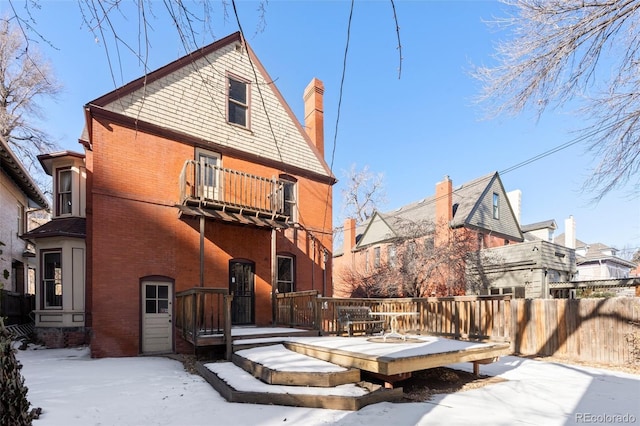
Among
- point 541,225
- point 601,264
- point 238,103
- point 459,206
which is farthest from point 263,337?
point 601,264

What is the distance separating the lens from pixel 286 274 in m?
13.3

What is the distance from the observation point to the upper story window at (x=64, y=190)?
12.2 m

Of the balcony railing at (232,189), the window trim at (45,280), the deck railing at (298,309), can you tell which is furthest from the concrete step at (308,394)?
the window trim at (45,280)

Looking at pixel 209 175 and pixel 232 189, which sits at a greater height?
pixel 209 175

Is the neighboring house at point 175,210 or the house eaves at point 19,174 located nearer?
the neighboring house at point 175,210

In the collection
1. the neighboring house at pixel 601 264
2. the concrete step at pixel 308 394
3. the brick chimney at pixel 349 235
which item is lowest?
the neighboring house at pixel 601 264

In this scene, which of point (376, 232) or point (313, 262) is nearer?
point (313, 262)

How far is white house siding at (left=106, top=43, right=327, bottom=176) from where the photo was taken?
1074 cm

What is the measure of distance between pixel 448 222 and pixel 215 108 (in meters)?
13.8

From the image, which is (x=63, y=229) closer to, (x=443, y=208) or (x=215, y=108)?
(x=215, y=108)

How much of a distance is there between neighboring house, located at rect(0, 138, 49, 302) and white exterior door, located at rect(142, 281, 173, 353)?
638cm

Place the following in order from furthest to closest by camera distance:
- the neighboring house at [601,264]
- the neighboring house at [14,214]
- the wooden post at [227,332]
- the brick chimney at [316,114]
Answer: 1. the neighboring house at [601,264]
2. the brick chimney at [316,114]
3. the neighboring house at [14,214]
4. the wooden post at [227,332]

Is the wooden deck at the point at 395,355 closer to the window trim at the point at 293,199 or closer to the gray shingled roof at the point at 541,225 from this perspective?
the window trim at the point at 293,199

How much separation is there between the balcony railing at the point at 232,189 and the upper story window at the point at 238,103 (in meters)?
2.25
